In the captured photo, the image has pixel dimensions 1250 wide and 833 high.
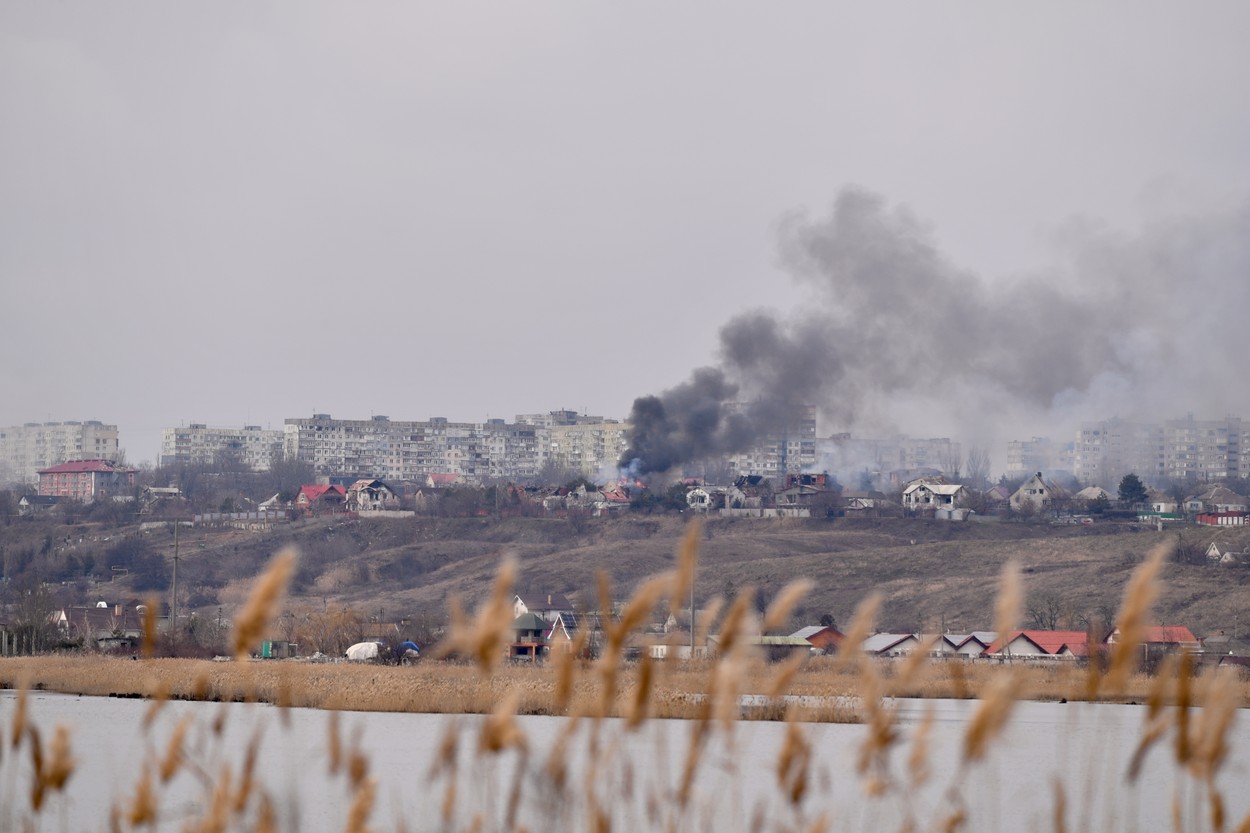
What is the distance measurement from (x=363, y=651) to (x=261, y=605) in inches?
1889

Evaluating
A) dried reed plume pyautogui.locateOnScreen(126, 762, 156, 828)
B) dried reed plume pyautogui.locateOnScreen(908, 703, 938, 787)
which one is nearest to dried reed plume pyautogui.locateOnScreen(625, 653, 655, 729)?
dried reed plume pyautogui.locateOnScreen(908, 703, 938, 787)

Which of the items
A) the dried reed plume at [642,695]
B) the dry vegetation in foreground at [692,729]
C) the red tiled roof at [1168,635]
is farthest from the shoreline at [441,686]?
the dried reed plume at [642,695]

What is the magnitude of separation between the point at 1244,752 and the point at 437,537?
75.6 metres

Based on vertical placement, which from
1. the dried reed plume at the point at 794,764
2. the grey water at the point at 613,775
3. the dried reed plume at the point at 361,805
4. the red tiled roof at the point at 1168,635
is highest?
the dried reed plume at the point at 794,764

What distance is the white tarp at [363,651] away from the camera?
50.1 metres

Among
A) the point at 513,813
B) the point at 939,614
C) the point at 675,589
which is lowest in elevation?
the point at 939,614

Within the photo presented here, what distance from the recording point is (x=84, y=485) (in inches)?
5930

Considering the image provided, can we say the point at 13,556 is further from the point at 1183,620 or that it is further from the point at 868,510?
the point at 1183,620

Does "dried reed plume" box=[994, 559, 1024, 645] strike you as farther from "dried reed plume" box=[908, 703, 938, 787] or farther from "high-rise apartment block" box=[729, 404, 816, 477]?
"high-rise apartment block" box=[729, 404, 816, 477]

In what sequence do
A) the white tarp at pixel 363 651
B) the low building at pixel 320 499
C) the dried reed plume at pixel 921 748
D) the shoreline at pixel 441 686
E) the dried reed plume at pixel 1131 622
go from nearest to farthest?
the dried reed plume at pixel 1131 622, the dried reed plume at pixel 921 748, the shoreline at pixel 441 686, the white tarp at pixel 363 651, the low building at pixel 320 499

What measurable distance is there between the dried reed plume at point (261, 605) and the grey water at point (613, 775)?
0.40m

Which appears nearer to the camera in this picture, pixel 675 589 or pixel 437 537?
pixel 675 589

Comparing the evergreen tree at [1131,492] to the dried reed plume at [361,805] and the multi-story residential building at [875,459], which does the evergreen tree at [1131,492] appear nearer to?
the multi-story residential building at [875,459]

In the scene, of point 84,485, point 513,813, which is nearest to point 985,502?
point 84,485
